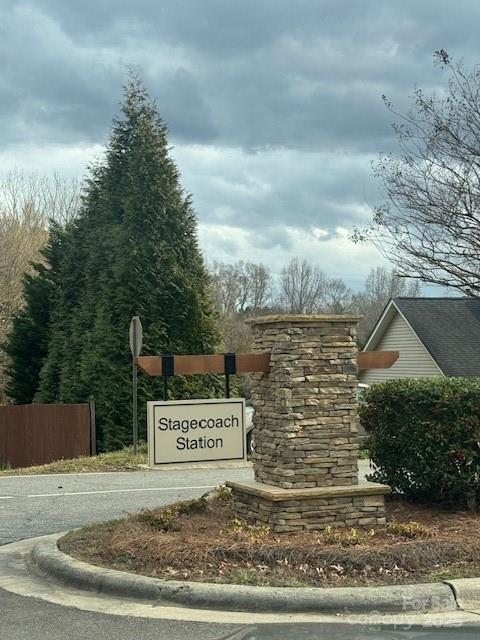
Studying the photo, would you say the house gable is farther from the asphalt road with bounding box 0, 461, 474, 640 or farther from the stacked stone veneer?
the stacked stone veneer

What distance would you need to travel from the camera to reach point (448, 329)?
29000 mm

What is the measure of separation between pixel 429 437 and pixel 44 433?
13556 millimetres

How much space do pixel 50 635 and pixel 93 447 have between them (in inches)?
561

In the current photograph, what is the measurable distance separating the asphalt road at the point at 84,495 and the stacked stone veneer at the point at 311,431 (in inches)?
124

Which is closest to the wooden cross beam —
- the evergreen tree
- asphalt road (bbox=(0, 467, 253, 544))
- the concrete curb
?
the concrete curb

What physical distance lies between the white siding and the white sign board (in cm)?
2044

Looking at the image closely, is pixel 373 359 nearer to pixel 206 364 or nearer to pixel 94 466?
pixel 206 364

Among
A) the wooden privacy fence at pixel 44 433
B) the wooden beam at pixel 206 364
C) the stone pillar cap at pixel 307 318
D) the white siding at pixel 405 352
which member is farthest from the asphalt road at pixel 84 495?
the white siding at pixel 405 352

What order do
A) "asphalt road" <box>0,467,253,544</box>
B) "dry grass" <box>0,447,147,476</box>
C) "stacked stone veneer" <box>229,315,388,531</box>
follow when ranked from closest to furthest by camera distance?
"stacked stone veneer" <box>229,315,388,531</box>
"asphalt road" <box>0,467,253,544</box>
"dry grass" <box>0,447,147,476</box>

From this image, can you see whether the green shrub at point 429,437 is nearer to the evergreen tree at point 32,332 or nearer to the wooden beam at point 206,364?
the wooden beam at point 206,364

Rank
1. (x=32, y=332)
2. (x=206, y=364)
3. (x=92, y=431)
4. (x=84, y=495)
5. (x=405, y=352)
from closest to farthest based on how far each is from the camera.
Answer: (x=206, y=364) < (x=84, y=495) < (x=92, y=431) < (x=32, y=332) < (x=405, y=352)

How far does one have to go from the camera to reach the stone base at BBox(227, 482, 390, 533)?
691 cm

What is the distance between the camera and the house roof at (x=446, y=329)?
2722cm

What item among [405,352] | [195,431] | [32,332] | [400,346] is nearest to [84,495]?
[195,431]
